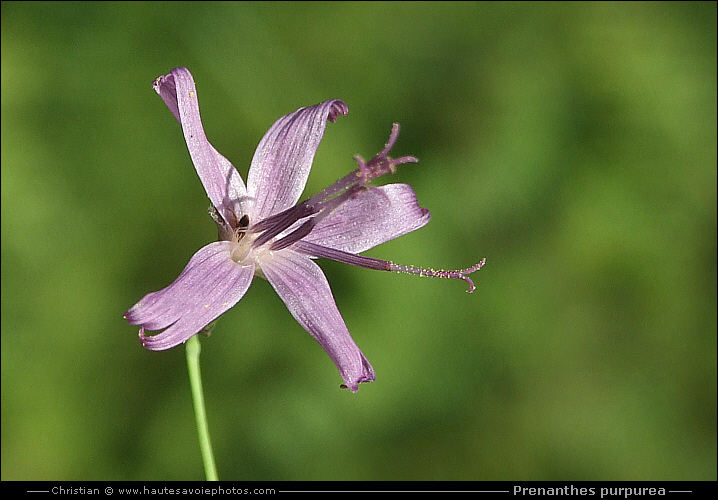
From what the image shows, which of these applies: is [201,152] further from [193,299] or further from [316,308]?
[316,308]

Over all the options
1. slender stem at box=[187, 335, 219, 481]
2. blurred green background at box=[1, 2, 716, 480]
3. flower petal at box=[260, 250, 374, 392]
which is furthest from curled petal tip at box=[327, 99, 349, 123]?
blurred green background at box=[1, 2, 716, 480]

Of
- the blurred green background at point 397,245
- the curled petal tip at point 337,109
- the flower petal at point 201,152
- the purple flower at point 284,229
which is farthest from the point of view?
the blurred green background at point 397,245

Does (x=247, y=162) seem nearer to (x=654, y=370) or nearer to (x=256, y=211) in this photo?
(x=256, y=211)

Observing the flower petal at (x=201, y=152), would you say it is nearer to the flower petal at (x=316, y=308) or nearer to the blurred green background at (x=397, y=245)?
the flower petal at (x=316, y=308)

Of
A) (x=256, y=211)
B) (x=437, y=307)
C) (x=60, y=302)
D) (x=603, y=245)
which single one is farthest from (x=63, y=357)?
(x=603, y=245)

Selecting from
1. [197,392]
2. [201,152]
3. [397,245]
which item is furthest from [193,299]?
[397,245]

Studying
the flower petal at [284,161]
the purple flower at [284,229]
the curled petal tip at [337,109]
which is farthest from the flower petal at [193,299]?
the curled petal tip at [337,109]

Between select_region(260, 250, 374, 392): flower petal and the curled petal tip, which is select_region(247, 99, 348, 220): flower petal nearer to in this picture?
the curled petal tip
